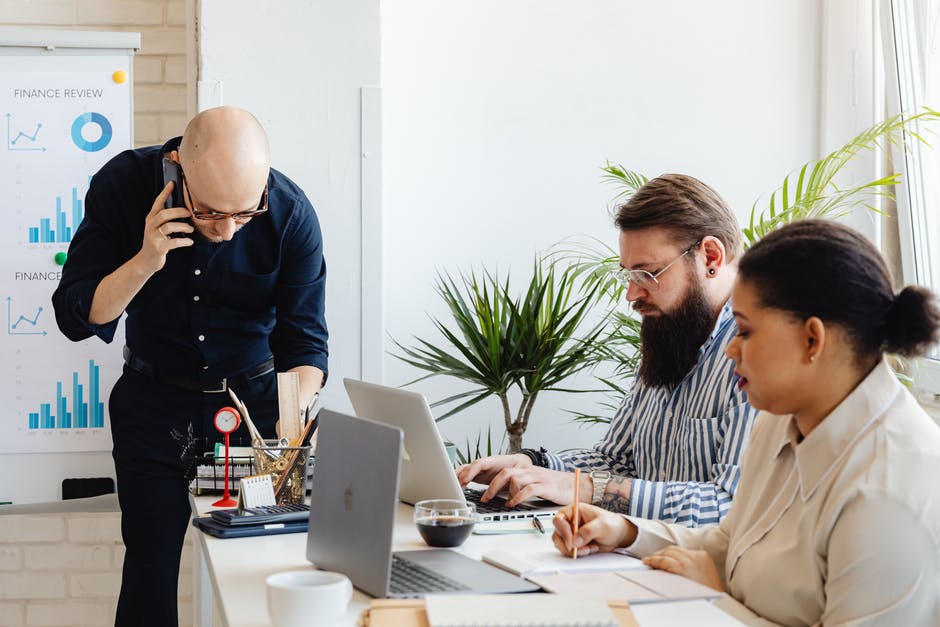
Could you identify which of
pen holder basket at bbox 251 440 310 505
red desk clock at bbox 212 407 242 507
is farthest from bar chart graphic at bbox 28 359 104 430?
pen holder basket at bbox 251 440 310 505

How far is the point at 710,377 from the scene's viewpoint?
2.13 meters

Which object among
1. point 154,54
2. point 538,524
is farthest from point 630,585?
point 154,54

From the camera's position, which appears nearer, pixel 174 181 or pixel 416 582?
pixel 416 582

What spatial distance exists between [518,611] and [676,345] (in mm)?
1029

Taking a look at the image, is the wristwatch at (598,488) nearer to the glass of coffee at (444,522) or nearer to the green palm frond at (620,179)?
the glass of coffee at (444,522)

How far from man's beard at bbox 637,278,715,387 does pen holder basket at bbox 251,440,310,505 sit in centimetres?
76

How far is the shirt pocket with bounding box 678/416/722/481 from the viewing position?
2.06 m

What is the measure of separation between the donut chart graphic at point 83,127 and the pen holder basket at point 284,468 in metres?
1.60

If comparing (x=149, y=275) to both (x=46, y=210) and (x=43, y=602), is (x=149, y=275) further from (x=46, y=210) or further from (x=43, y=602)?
(x=43, y=602)

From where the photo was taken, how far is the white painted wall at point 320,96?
3.17m

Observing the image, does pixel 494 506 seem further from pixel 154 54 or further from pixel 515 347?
pixel 154 54

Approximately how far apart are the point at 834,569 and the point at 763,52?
310cm

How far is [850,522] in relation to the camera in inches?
52.3

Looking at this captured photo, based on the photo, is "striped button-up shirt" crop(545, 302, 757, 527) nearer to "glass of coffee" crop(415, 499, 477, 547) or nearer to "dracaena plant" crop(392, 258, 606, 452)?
"glass of coffee" crop(415, 499, 477, 547)
